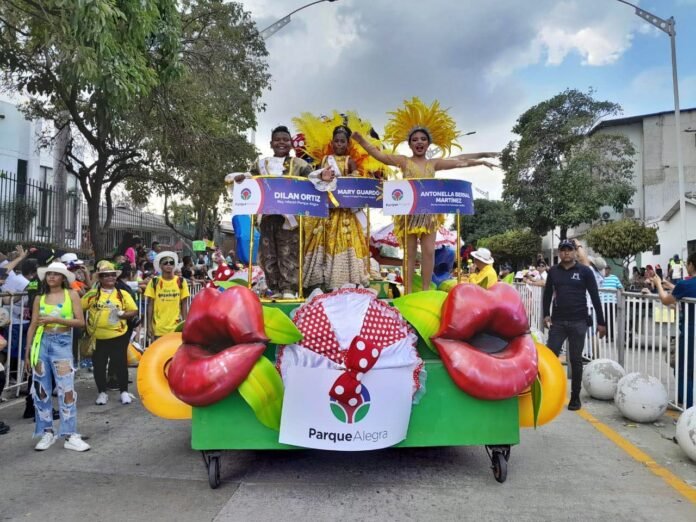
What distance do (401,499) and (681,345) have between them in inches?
155

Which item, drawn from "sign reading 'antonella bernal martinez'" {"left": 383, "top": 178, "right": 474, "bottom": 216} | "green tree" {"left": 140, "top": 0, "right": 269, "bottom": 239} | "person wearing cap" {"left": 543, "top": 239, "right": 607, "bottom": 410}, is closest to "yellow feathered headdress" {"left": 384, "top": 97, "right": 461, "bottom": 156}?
"sign reading 'antonella bernal martinez'" {"left": 383, "top": 178, "right": 474, "bottom": 216}

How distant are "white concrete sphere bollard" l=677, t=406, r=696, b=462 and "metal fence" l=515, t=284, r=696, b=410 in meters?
1.22

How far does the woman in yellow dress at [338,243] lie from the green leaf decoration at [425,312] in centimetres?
163

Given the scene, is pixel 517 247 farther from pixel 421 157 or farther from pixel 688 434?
pixel 688 434

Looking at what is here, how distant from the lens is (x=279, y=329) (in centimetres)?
412

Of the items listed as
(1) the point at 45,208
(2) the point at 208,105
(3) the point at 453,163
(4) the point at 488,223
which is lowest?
(3) the point at 453,163

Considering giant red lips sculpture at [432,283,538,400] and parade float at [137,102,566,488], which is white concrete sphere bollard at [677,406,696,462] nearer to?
parade float at [137,102,566,488]

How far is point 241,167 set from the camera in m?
17.0

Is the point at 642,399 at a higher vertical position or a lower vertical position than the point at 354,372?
lower

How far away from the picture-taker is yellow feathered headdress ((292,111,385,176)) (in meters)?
6.31

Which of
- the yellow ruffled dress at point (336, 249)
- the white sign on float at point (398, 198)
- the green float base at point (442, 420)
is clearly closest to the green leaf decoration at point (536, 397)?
the green float base at point (442, 420)

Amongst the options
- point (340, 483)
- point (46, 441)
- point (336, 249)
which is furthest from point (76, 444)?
point (336, 249)

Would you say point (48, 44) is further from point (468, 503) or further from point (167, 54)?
point (468, 503)

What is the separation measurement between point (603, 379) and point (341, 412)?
4645 millimetres
